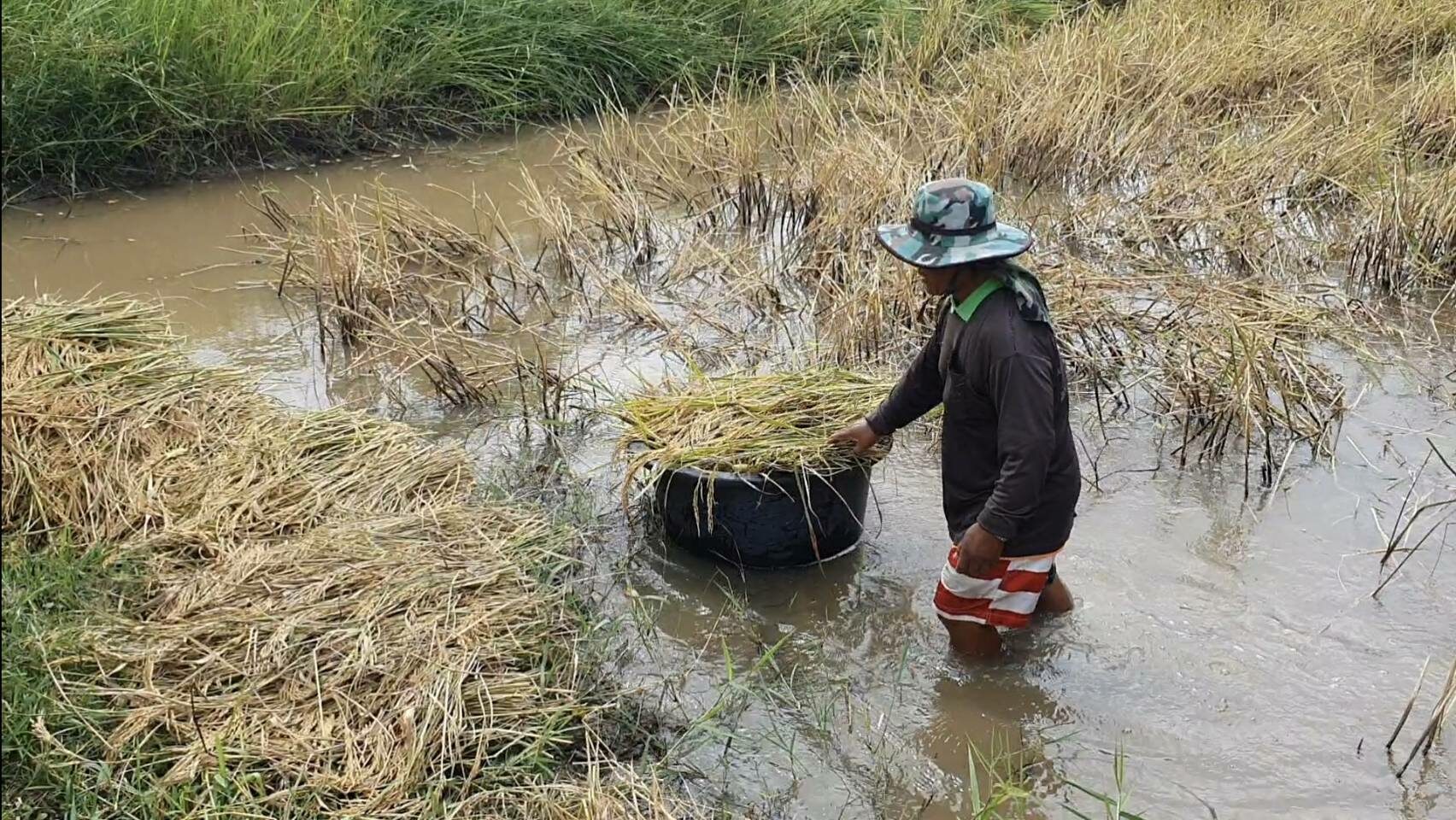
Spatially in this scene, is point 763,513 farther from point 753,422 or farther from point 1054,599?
point 1054,599

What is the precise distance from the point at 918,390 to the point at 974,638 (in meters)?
0.67

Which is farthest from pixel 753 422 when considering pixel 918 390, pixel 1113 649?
pixel 1113 649

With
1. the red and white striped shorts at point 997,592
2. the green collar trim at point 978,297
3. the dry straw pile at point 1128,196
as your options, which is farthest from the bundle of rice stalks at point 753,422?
the dry straw pile at point 1128,196

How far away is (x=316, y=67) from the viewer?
23.9 ft

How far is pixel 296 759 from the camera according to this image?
2.59 metres

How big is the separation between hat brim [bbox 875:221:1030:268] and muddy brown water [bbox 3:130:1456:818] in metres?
1.01

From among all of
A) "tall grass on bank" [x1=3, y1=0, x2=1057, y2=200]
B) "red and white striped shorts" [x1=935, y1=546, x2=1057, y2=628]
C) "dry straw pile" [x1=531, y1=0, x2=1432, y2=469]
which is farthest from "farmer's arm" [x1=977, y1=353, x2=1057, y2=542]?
"tall grass on bank" [x1=3, y1=0, x2=1057, y2=200]

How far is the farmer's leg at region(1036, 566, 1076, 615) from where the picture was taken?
3459 millimetres

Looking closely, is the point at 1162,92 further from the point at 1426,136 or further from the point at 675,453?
the point at 675,453

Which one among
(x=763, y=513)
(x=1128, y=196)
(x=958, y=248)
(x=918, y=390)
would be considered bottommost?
(x=1128, y=196)

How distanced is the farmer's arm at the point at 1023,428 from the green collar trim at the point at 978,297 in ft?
0.48

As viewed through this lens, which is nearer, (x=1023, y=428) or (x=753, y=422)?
(x=1023, y=428)

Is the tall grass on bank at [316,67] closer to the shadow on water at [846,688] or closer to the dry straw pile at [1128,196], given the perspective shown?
the dry straw pile at [1128,196]

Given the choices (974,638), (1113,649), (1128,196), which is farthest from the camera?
(1128,196)
